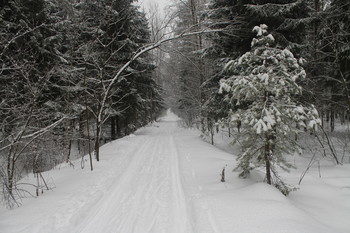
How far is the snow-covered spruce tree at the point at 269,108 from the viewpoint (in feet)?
15.0

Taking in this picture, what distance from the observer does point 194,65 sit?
7562mm

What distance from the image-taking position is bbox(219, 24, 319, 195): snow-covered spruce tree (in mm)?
4574

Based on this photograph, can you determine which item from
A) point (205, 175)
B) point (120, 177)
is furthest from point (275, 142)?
point (120, 177)

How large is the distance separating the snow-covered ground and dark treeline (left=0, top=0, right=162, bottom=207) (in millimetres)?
1032

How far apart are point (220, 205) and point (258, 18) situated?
856cm

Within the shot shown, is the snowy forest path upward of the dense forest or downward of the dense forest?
downward

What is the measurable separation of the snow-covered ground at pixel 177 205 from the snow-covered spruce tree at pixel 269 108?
0.83 metres

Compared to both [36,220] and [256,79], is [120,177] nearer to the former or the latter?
[36,220]

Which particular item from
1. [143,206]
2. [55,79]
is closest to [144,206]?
[143,206]

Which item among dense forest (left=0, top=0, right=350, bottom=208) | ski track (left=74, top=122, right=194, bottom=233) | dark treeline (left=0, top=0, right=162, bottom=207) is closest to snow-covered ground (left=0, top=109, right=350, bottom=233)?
ski track (left=74, top=122, right=194, bottom=233)

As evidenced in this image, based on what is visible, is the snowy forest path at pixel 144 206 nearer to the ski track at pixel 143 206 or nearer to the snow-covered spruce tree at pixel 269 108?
the ski track at pixel 143 206

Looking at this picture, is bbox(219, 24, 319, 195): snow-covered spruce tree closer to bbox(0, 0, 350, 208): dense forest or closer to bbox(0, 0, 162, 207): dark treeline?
bbox(0, 0, 350, 208): dense forest

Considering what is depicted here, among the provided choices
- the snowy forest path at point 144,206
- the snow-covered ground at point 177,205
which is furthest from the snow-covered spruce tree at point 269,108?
the snowy forest path at point 144,206

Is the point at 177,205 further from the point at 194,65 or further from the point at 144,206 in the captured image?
the point at 194,65
